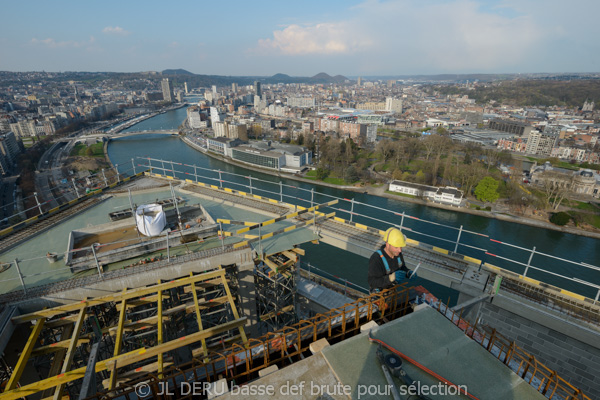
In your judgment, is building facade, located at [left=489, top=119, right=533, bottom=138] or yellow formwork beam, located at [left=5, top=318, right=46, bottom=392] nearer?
yellow formwork beam, located at [left=5, top=318, right=46, bottom=392]

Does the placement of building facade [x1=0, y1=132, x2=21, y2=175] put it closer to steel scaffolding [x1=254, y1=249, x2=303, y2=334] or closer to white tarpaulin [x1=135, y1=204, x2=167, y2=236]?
white tarpaulin [x1=135, y1=204, x2=167, y2=236]

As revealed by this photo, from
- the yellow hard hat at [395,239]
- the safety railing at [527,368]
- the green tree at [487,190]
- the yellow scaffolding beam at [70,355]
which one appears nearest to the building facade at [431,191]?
the green tree at [487,190]

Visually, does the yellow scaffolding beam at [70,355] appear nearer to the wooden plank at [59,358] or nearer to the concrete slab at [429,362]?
the wooden plank at [59,358]

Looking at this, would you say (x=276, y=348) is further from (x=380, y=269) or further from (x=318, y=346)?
(x=380, y=269)

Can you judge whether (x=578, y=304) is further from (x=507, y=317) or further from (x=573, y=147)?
(x=573, y=147)

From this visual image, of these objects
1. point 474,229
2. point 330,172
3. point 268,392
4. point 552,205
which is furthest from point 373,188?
point 268,392

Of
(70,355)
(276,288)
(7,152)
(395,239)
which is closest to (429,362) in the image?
(395,239)

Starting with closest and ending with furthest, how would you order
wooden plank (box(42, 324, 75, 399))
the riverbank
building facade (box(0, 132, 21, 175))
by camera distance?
wooden plank (box(42, 324, 75, 399))
the riverbank
building facade (box(0, 132, 21, 175))

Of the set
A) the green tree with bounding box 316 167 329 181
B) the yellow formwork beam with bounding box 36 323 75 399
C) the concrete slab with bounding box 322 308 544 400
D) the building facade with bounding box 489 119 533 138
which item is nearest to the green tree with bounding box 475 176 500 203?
the green tree with bounding box 316 167 329 181

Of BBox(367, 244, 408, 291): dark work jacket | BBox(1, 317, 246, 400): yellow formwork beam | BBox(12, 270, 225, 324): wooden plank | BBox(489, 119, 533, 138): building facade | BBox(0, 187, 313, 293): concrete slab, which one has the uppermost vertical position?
BBox(367, 244, 408, 291): dark work jacket
